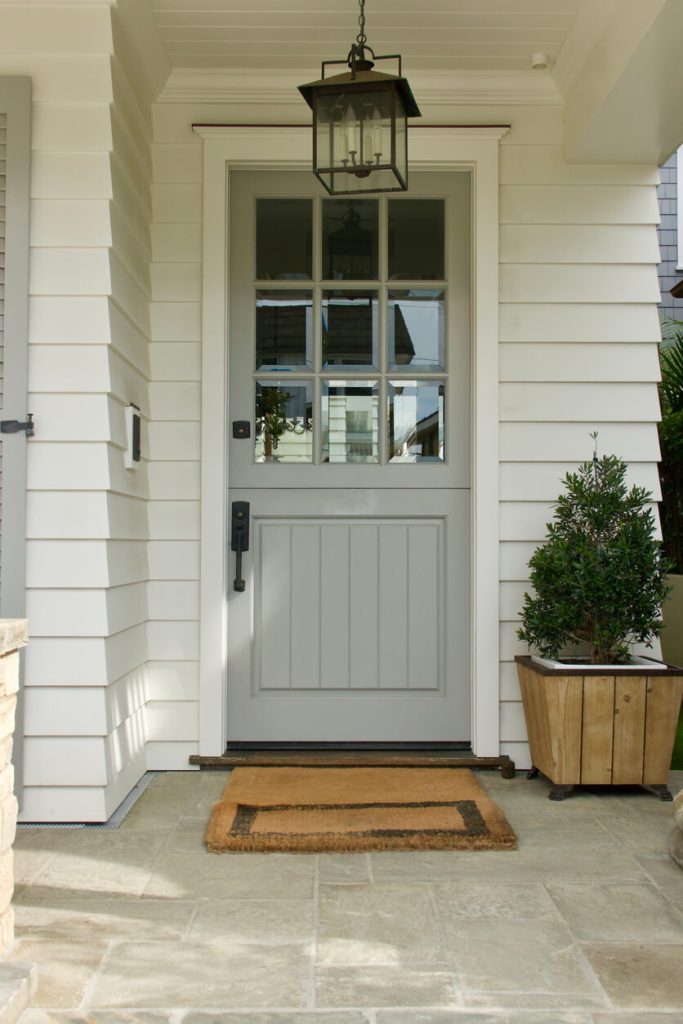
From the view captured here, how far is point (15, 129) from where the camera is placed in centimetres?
280

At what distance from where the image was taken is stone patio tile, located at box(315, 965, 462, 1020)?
5.79 feet

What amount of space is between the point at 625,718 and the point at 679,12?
81.8 inches

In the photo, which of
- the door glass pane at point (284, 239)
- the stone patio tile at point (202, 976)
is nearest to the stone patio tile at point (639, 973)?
the stone patio tile at point (202, 976)

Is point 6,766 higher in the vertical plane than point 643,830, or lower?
higher

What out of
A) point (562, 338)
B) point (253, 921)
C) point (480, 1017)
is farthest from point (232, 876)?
point (562, 338)

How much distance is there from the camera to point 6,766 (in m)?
1.91

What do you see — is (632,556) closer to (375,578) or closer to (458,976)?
(375,578)

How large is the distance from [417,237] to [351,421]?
0.75 m

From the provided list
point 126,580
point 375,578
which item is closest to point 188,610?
point 126,580

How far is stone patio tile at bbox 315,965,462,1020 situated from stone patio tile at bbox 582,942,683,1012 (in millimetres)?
315

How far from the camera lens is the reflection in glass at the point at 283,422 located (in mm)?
3533

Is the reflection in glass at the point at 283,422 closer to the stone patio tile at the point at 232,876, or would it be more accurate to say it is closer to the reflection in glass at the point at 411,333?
the reflection in glass at the point at 411,333

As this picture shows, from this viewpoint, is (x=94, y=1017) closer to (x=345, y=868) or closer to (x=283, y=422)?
(x=345, y=868)

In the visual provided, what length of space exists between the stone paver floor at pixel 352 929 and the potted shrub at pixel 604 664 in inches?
8.5
